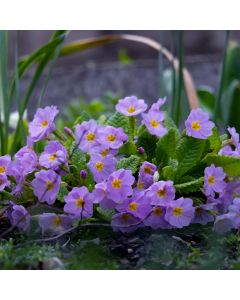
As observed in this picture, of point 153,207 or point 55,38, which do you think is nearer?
point 153,207

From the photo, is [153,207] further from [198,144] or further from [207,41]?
[207,41]

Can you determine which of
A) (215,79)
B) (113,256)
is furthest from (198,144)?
(215,79)

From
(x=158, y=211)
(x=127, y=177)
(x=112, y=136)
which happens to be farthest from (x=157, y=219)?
(x=112, y=136)

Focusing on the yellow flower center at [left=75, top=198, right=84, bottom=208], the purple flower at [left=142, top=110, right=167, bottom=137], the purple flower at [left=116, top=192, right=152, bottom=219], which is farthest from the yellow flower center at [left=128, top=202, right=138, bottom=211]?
the purple flower at [left=142, top=110, right=167, bottom=137]

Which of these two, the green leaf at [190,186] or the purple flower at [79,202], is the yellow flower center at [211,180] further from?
the purple flower at [79,202]

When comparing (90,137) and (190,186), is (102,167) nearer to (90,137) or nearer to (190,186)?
(90,137)

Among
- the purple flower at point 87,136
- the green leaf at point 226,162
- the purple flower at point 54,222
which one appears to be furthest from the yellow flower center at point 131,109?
the purple flower at point 54,222

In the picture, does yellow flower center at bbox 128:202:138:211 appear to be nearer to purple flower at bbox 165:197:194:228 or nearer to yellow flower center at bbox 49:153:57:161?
purple flower at bbox 165:197:194:228
